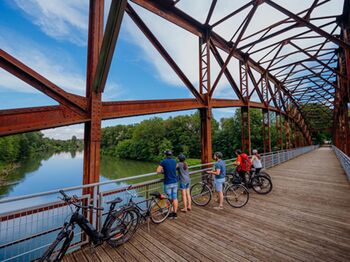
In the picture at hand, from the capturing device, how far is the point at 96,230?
3006mm

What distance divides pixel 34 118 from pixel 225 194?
5147mm

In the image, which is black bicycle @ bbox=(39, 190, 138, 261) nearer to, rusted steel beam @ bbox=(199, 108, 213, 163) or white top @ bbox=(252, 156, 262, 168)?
rusted steel beam @ bbox=(199, 108, 213, 163)

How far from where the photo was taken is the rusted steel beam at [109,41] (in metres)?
2.80

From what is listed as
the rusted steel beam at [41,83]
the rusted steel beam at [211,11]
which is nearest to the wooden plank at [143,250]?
the rusted steel beam at [41,83]

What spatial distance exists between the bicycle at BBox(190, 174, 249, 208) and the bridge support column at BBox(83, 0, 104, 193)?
3045 mm

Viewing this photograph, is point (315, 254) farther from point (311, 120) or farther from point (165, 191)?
point (311, 120)

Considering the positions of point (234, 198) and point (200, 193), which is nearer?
point (234, 198)

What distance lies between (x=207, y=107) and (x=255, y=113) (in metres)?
34.7

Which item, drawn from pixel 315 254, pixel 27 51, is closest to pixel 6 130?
pixel 27 51

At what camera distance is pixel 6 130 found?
2725 millimetres

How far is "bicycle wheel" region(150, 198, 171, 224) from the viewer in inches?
155

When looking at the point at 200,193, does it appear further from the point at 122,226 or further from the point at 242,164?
the point at 122,226

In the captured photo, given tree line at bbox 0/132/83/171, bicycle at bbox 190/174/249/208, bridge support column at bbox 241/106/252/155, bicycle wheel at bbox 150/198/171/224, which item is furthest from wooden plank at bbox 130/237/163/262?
tree line at bbox 0/132/83/171

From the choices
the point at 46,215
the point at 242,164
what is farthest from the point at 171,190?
the point at 242,164
